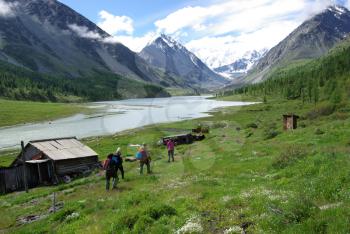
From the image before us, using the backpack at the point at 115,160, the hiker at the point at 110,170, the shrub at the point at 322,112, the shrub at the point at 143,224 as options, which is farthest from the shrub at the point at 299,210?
the shrub at the point at 322,112

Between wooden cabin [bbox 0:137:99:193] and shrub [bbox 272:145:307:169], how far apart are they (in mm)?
29293

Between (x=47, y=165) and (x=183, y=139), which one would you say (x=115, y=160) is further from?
(x=183, y=139)

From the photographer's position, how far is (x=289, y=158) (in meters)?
27.3

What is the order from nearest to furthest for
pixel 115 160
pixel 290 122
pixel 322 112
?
1. pixel 115 160
2. pixel 290 122
3. pixel 322 112

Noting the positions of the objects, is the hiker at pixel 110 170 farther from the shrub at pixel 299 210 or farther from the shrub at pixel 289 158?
the shrub at pixel 299 210

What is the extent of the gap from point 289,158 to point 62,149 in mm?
33824

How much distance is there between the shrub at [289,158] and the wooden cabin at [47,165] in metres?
Result: 29.3

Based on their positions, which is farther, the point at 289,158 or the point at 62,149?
the point at 62,149

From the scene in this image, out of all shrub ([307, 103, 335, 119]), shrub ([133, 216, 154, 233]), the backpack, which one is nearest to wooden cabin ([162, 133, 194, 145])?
shrub ([307, 103, 335, 119])

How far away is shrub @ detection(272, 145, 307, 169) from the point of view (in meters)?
26.9

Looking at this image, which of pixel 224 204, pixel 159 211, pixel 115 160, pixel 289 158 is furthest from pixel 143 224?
pixel 289 158

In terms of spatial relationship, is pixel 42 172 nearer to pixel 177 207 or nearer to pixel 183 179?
pixel 183 179

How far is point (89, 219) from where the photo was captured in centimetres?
2081

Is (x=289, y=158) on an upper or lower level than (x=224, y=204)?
upper
